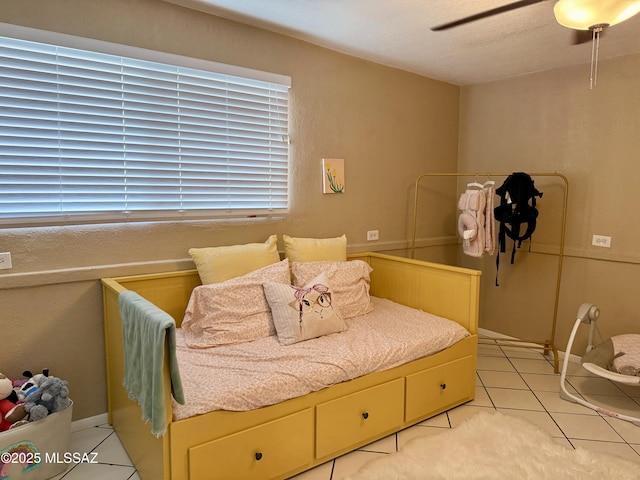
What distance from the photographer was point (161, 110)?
2.57 m

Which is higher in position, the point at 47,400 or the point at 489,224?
the point at 489,224

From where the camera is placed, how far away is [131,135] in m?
2.49

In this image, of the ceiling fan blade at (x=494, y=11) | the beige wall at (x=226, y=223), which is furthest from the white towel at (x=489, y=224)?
the ceiling fan blade at (x=494, y=11)

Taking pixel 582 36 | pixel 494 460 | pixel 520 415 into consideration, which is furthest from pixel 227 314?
pixel 582 36

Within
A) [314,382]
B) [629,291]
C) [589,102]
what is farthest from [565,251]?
[314,382]

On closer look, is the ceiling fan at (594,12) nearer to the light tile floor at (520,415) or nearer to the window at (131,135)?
the window at (131,135)

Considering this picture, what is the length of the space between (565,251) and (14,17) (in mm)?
3923

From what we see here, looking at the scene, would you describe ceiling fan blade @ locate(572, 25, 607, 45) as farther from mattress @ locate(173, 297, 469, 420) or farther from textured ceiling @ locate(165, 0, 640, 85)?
mattress @ locate(173, 297, 469, 420)

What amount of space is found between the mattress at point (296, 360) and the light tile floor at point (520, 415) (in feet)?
1.39

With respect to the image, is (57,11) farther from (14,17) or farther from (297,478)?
(297,478)

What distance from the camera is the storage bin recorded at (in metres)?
1.90

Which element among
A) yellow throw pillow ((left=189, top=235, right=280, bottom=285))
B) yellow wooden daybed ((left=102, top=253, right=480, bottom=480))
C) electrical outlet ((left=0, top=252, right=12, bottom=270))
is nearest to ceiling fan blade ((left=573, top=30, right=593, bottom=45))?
yellow wooden daybed ((left=102, top=253, right=480, bottom=480))

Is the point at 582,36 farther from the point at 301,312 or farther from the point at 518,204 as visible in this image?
the point at 301,312

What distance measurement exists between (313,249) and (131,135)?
4.41ft
